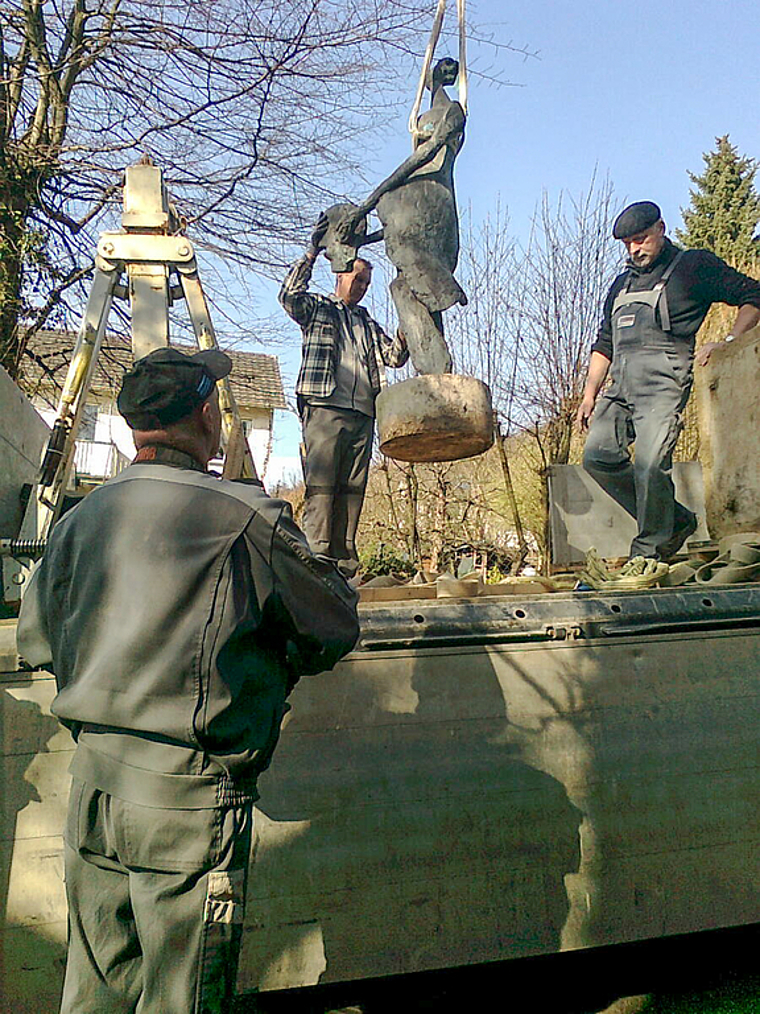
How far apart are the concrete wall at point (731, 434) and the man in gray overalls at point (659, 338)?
0.10 metres

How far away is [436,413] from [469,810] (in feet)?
4.47

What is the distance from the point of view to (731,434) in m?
3.93

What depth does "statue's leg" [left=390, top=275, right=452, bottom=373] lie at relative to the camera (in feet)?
10.8

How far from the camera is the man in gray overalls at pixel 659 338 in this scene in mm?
3688

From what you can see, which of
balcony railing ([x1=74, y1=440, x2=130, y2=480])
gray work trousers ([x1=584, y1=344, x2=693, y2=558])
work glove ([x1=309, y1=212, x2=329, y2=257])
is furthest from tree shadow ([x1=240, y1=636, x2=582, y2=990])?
balcony railing ([x1=74, y1=440, x2=130, y2=480])

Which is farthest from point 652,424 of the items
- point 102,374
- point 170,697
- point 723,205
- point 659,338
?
point 723,205

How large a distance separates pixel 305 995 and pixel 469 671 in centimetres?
111

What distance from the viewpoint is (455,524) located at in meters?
12.7

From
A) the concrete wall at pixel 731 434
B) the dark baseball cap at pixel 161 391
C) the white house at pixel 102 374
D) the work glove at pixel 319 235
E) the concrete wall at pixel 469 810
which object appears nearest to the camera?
the dark baseball cap at pixel 161 391

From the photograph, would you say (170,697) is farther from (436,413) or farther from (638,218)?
(638,218)

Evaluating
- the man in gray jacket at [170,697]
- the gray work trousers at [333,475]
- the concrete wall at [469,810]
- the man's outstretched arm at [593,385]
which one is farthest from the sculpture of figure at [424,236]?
the man in gray jacket at [170,697]

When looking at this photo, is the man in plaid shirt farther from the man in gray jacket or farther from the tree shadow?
the man in gray jacket

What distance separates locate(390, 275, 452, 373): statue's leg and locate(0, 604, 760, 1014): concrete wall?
117 cm

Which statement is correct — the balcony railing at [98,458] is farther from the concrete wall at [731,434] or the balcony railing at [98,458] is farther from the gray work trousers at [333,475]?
the concrete wall at [731,434]
